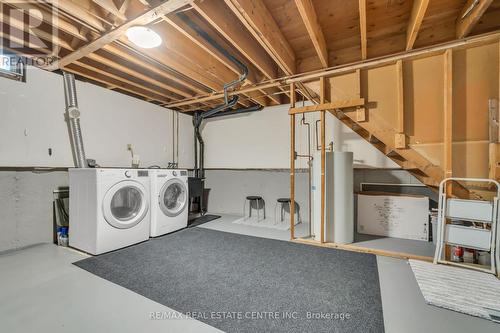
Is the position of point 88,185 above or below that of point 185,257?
above

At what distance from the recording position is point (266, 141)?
4.68 metres

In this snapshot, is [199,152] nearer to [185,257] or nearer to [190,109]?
[190,109]

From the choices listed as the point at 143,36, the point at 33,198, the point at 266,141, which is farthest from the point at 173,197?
the point at 143,36

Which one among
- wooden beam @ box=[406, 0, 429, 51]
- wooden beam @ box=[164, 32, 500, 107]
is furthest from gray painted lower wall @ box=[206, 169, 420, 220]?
wooden beam @ box=[406, 0, 429, 51]

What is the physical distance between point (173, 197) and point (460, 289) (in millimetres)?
3905

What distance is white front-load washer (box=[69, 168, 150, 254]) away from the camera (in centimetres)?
261

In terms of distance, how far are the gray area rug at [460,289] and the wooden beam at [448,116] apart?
103 cm

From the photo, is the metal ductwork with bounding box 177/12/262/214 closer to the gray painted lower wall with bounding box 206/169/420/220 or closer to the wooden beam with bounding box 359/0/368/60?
the gray painted lower wall with bounding box 206/169/420/220

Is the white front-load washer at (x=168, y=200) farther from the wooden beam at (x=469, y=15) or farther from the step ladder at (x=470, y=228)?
the wooden beam at (x=469, y=15)

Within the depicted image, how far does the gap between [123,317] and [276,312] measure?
3.70 ft

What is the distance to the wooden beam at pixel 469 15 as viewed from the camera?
1.90 meters

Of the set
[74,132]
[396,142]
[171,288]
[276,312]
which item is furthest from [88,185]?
[396,142]

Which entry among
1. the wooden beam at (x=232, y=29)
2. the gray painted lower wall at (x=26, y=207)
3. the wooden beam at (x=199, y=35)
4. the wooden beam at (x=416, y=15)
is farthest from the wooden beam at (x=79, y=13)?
the wooden beam at (x=416, y=15)

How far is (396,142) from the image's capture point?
269 cm
